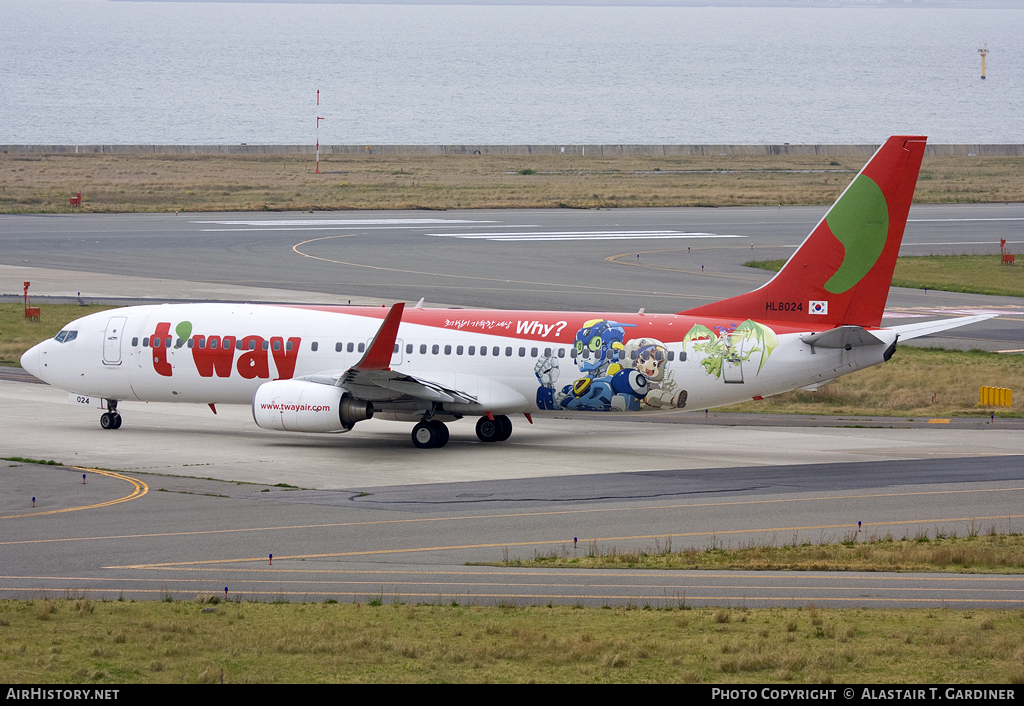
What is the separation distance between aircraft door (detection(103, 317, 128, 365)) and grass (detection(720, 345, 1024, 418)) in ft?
73.8

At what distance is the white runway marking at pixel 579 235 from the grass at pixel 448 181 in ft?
54.2

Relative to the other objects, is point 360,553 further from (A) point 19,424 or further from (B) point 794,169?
(B) point 794,169

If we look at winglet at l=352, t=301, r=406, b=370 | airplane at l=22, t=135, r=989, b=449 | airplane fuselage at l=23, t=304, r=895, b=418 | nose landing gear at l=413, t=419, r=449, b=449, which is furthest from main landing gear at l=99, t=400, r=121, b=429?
nose landing gear at l=413, t=419, r=449, b=449

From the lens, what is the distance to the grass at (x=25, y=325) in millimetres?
A: 55594

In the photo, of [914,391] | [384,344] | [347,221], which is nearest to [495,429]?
[384,344]

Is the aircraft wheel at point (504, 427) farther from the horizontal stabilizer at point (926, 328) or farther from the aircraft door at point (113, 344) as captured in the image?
the aircraft door at point (113, 344)

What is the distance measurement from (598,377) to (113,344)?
1676 cm

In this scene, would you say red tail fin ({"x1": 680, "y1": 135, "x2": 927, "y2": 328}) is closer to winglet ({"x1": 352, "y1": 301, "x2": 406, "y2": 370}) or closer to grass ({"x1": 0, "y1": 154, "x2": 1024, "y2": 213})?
winglet ({"x1": 352, "y1": 301, "x2": 406, "y2": 370})

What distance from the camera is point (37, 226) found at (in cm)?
9312

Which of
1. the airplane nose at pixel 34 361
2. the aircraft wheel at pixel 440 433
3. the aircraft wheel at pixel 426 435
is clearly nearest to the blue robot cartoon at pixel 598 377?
the aircraft wheel at pixel 440 433

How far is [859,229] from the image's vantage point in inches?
1513

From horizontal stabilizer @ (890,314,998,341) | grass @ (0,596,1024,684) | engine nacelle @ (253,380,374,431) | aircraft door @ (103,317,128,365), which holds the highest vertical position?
horizontal stabilizer @ (890,314,998,341)

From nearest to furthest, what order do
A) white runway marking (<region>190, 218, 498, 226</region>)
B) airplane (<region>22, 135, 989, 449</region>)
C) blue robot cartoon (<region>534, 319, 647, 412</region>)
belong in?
airplane (<region>22, 135, 989, 449</region>)
blue robot cartoon (<region>534, 319, 647, 412</region>)
white runway marking (<region>190, 218, 498, 226</region>)

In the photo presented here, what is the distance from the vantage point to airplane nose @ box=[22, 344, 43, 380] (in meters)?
44.2
